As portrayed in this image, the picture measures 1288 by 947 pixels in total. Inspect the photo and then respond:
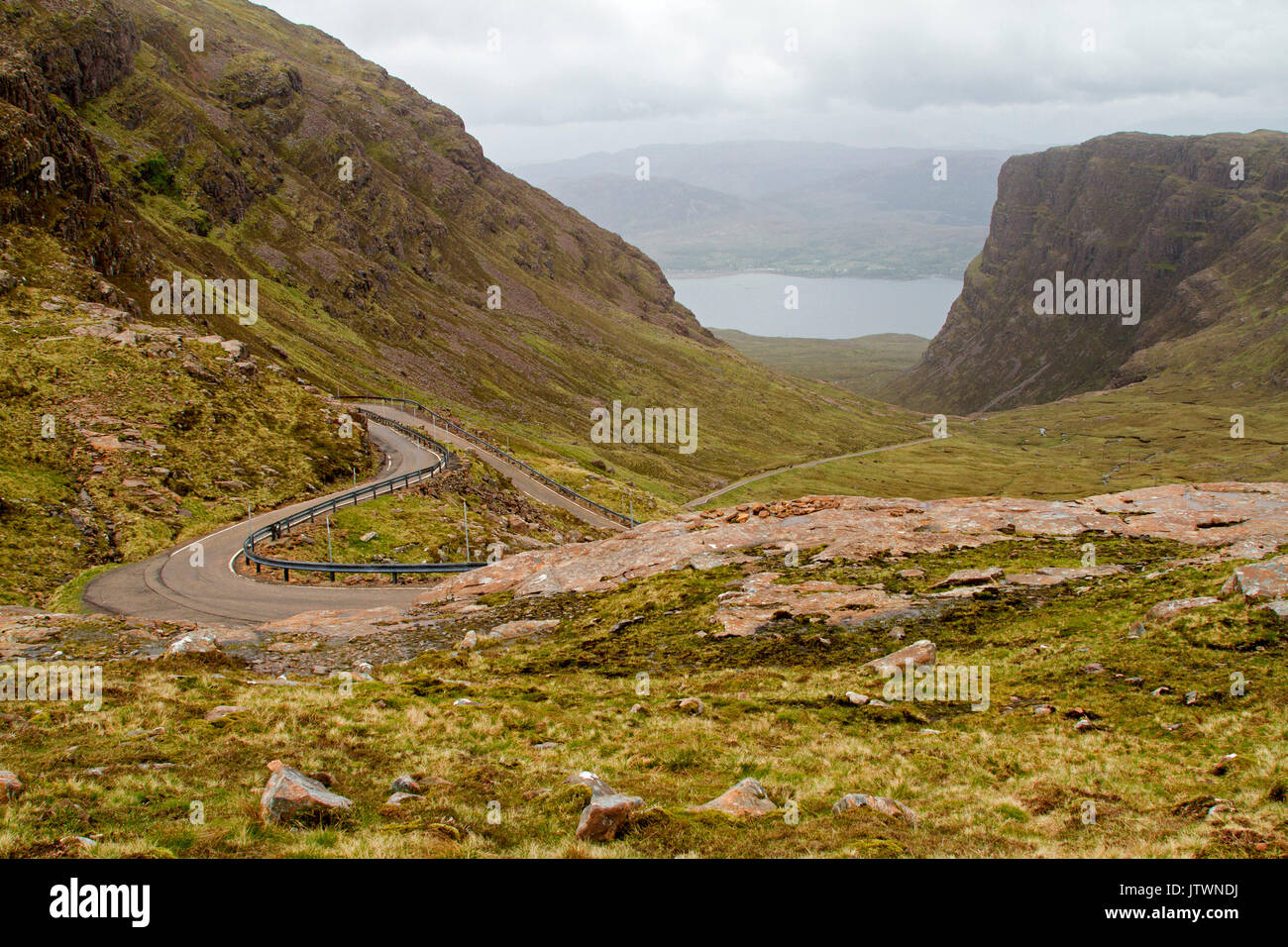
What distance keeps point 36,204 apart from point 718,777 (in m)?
78.1

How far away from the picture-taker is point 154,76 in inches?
5369

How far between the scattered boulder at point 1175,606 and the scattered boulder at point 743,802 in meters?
14.0

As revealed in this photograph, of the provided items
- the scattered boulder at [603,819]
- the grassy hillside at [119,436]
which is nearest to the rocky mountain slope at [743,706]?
the scattered boulder at [603,819]

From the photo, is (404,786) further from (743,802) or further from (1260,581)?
(1260,581)

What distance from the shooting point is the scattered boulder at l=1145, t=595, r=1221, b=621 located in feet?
68.2

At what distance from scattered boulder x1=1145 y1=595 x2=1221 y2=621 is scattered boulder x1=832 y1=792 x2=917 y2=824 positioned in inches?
493

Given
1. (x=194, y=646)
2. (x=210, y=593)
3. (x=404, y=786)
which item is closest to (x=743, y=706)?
(x=404, y=786)

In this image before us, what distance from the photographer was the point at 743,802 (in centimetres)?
1286

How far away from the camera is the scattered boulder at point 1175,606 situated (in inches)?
818

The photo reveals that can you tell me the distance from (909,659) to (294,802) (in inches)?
630

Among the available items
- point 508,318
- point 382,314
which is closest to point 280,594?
point 382,314

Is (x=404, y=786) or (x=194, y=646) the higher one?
(x=194, y=646)

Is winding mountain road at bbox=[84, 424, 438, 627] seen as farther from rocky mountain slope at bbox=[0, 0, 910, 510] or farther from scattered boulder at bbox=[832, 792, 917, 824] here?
rocky mountain slope at bbox=[0, 0, 910, 510]
